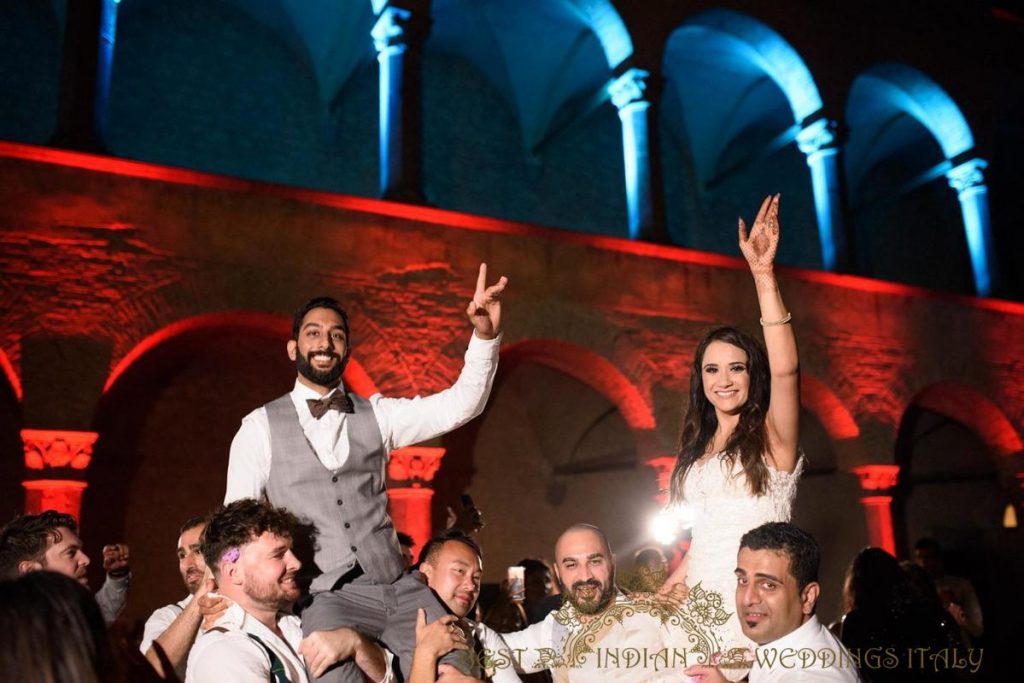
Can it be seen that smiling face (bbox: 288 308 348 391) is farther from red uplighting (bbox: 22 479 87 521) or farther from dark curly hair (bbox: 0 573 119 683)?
red uplighting (bbox: 22 479 87 521)

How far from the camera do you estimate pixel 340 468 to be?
330 centimetres

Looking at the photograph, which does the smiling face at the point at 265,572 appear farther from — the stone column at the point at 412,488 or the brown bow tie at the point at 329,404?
the stone column at the point at 412,488

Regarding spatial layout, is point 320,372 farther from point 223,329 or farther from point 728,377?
point 223,329

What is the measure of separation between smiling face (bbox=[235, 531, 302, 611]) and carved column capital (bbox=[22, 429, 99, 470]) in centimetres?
528

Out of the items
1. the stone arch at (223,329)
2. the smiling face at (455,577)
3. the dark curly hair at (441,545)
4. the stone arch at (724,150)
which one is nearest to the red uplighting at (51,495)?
the stone arch at (223,329)

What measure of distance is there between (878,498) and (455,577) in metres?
8.84

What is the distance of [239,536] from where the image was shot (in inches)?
116

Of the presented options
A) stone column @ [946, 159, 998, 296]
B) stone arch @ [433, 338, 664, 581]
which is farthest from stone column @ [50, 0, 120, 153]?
stone column @ [946, 159, 998, 296]

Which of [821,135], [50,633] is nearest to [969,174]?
[821,135]

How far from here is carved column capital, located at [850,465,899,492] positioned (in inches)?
439

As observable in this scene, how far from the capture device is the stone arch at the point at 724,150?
47.6 feet

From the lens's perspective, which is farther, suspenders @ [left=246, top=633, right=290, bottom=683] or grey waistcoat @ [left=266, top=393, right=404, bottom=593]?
grey waistcoat @ [left=266, top=393, right=404, bottom=593]

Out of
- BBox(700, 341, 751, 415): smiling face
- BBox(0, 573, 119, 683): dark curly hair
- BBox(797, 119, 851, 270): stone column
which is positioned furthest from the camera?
BBox(797, 119, 851, 270): stone column

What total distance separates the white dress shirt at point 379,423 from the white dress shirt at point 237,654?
17.1 inches
